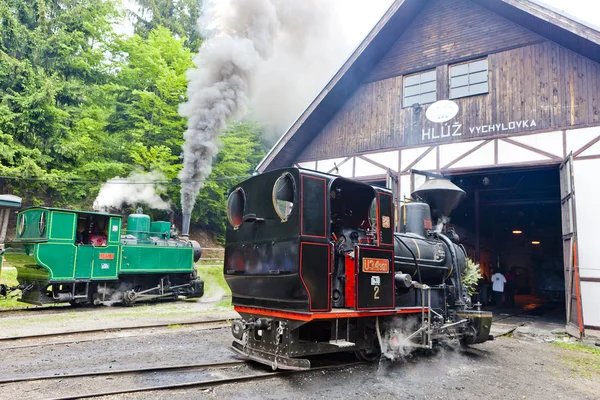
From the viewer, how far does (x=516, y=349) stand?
767 cm

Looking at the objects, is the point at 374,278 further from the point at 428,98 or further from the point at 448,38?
the point at 448,38

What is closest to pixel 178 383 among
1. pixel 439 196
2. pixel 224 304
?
pixel 439 196

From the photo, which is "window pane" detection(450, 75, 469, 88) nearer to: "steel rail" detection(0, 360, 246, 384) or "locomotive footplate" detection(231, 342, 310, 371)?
"locomotive footplate" detection(231, 342, 310, 371)

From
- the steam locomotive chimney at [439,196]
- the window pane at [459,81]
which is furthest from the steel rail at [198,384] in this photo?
the window pane at [459,81]

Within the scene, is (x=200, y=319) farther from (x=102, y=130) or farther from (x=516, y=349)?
(x=102, y=130)

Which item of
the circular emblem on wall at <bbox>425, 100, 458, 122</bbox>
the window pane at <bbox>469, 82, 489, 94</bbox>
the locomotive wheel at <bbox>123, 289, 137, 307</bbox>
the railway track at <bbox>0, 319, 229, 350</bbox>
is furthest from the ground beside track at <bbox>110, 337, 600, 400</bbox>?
the locomotive wheel at <bbox>123, 289, 137, 307</bbox>

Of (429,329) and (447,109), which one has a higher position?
(447,109)

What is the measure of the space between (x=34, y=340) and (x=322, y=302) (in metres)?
5.07

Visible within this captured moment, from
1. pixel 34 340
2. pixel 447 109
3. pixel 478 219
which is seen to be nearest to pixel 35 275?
pixel 34 340

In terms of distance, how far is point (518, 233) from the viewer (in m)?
20.3

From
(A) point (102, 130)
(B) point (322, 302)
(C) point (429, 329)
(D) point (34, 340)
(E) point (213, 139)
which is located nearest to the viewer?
(B) point (322, 302)

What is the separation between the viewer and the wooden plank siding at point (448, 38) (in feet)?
34.5

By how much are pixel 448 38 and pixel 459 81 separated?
134cm

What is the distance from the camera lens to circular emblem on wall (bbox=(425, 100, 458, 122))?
10891 mm
